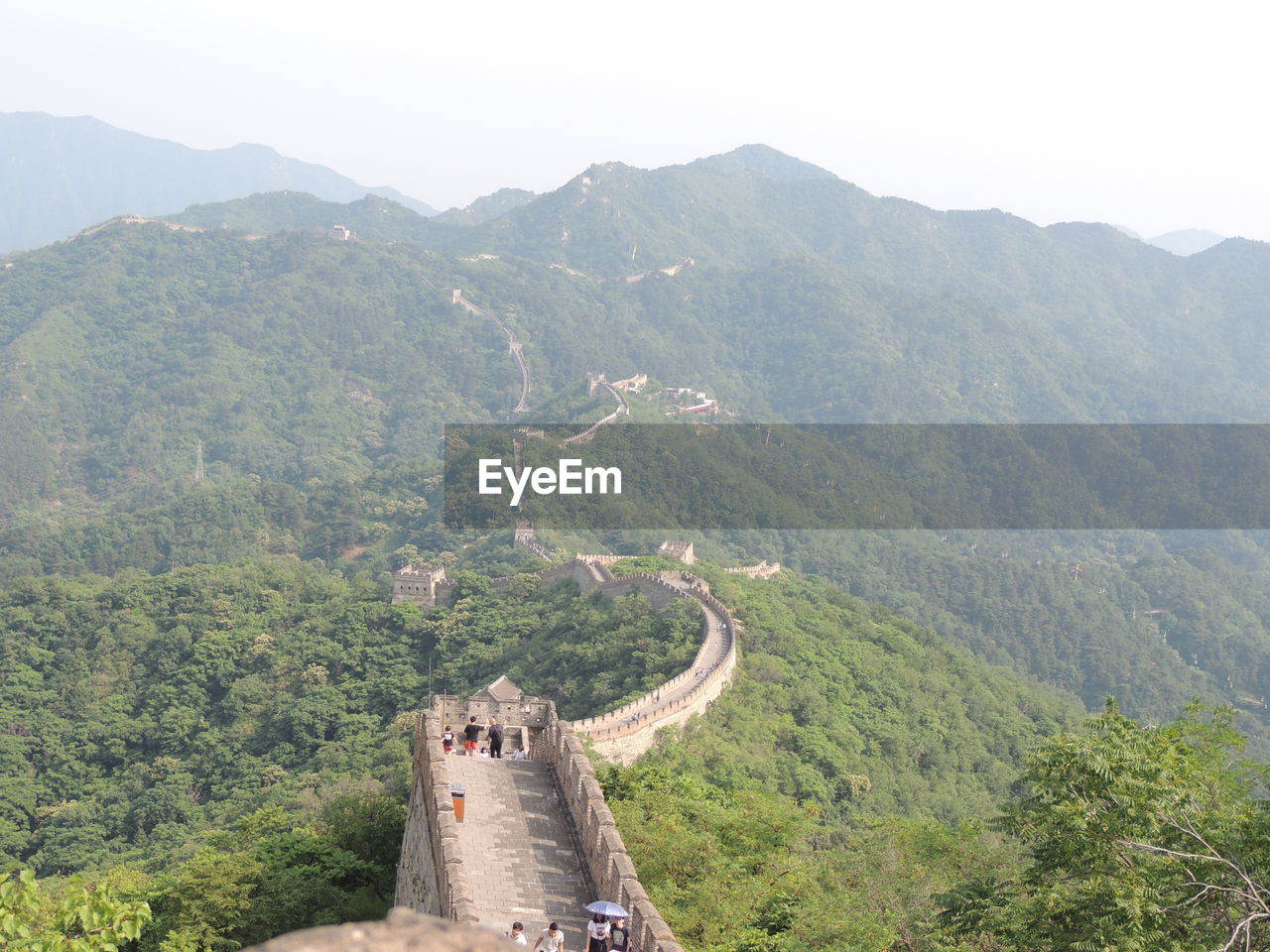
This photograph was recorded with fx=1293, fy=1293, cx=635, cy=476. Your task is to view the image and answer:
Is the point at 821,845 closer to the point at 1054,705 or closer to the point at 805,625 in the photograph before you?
the point at 805,625

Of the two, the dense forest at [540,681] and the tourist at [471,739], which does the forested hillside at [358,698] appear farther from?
the tourist at [471,739]

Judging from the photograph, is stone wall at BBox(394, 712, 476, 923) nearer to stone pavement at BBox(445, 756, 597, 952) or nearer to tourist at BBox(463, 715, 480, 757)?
stone pavement at BBox(445, 756, 597, 952)

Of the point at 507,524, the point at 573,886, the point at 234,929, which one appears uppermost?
the point at 573,886

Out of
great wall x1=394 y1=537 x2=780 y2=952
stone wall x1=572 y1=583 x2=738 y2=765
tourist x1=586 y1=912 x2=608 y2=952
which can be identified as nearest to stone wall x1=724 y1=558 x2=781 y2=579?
stone wall x1=572 y1=583 x2=738 y2=765

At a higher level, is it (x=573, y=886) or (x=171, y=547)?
(x=573, y=886)

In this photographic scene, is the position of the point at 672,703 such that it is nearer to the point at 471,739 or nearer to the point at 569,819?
the point at 471,739

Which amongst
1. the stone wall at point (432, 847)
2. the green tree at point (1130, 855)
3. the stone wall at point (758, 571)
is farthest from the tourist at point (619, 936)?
the stone wall at point (758, 571)

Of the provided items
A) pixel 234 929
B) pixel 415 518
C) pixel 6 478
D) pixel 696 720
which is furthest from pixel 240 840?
pixel 6 478
